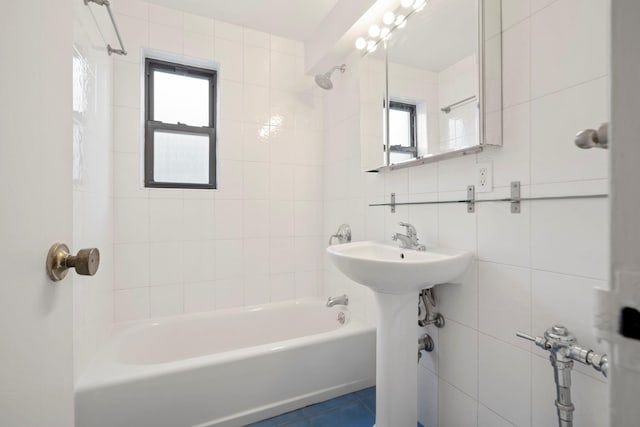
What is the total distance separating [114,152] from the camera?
1762 millimetres

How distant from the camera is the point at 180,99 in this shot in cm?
210

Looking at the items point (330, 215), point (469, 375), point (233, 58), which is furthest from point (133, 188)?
point (469, 375)

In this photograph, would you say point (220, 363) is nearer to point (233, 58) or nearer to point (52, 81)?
point (52, 81)

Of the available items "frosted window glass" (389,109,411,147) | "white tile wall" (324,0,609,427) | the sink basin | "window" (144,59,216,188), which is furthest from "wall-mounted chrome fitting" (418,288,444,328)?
"window" (144,59,216,188)

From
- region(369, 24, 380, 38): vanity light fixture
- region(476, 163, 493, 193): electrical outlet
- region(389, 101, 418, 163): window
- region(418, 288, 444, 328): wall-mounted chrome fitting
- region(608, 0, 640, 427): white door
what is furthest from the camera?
region(369, 24, 380, 38): vanity light fixture

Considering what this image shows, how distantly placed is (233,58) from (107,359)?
1995 millimetres

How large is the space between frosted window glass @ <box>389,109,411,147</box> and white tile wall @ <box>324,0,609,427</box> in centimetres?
21

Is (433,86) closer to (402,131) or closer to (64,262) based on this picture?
(402,131)

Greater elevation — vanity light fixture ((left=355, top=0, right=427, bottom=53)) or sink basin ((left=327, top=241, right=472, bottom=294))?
vanity light fixture ((left=355, top=0, right=427, bottom=53))

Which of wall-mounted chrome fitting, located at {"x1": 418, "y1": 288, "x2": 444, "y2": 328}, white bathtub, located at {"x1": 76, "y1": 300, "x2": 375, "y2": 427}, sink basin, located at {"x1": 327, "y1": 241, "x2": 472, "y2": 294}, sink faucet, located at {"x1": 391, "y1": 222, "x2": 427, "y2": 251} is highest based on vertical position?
sink faucet, located at {"x1": 391, "y1": 222, "x2": 427, "y2": 251}

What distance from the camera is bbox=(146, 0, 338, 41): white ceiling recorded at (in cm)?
184

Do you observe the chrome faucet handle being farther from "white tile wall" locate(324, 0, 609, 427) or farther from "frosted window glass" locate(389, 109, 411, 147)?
"frosted window glass" locate(389, 109, 411, 147)

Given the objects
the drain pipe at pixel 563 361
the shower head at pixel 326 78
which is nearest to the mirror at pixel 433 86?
the shower head at pixel 326 78

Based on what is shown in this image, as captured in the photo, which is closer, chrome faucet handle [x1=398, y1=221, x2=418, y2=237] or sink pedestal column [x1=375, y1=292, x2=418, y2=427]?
sink pedestal column [x1=375, y1=292, x2=418, y2=427]
